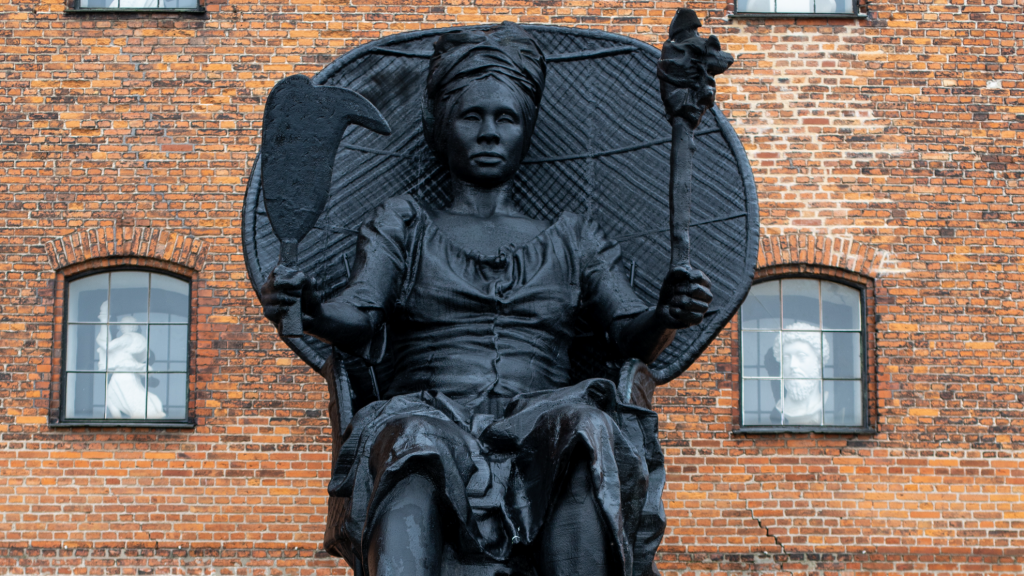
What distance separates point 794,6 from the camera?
33.9ft

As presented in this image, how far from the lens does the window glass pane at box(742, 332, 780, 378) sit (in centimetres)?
1005

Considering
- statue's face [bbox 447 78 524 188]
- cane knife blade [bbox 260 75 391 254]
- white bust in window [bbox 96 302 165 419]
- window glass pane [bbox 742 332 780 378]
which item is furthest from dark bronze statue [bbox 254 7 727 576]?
white bust in window [bbox 96 302 165 419]

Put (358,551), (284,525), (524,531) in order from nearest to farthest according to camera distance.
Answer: (524,531) < (358,551) < (284,525)

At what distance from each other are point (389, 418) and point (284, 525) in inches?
222

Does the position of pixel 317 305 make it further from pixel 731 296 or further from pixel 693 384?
pixel 693 384

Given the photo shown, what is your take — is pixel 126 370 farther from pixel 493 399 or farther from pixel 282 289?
pixel 282 289

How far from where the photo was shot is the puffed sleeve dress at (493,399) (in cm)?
382

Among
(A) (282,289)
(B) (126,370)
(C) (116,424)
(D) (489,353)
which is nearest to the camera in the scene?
(A) (282,289)

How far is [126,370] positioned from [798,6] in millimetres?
5566

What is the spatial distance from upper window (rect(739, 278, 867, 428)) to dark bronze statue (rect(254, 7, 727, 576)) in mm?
5208

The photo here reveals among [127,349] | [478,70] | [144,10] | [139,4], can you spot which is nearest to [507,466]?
[478,70]

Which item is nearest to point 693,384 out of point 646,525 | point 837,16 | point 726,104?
point 726,104

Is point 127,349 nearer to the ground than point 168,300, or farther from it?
nearer to the ground

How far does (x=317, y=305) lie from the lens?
160 inches
